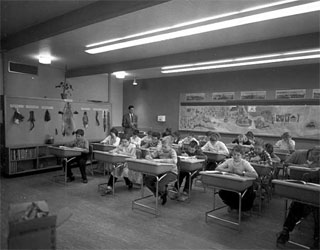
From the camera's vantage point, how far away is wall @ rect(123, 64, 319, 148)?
22.9 ft

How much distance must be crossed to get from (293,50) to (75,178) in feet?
17.0

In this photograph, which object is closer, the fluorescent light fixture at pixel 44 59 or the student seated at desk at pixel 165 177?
the student seated at desk at pixel 165 177

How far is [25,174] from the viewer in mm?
5941

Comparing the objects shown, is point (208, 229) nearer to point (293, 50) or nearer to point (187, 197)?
point (187, 197)

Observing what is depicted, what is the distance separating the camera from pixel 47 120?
647 centimetres

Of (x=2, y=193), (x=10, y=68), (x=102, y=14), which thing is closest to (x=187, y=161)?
(x=102, y=14)

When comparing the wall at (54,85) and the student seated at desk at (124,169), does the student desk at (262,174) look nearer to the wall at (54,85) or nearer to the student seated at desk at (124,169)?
the student seated at desk at (124,169)

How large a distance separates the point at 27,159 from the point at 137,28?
3.97 m

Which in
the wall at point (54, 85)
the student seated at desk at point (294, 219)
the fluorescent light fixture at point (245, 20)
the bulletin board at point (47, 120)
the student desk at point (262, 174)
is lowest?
the student seated at desk at point (294, 219)

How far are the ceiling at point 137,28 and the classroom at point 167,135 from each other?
25mm

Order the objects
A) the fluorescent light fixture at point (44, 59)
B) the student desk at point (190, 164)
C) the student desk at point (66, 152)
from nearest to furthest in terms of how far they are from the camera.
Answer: the student desk at point (190, 164) < the student desk at point (66, 152) < the fluorescent light fixture at point (44, 59)

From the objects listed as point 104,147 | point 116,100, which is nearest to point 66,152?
point 104,147

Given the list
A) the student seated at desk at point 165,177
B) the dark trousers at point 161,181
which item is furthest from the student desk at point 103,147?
the dark trousers at point 161,181

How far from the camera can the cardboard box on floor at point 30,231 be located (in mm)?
1620
